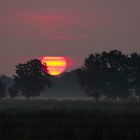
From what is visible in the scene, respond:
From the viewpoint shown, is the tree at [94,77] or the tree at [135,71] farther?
the tree at [135,71]

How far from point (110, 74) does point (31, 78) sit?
16.5 meters

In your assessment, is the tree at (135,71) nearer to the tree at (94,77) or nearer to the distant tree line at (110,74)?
the distant tree line at (110,74)

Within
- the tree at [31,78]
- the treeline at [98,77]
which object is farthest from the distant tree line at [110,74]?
the tree at [31,78]

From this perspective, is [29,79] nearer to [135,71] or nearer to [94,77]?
[94,77]

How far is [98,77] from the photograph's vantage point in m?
108

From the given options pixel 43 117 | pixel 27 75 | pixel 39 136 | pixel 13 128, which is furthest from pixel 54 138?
pixel 27 75

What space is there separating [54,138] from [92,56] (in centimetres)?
8671

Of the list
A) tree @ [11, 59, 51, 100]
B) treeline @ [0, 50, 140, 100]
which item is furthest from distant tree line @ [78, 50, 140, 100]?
tree @ [11, 59, 51, 100]

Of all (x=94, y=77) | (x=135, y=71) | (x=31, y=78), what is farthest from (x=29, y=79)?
(x=135, y=71)

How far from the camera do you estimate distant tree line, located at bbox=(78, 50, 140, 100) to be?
347 ft

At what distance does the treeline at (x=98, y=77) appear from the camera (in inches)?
4151

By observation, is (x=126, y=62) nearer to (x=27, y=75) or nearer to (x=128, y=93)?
(x=128, y=93)

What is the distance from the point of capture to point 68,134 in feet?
81.7

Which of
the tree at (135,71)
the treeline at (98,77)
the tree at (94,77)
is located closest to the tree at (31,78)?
the treeline at (98,77)
